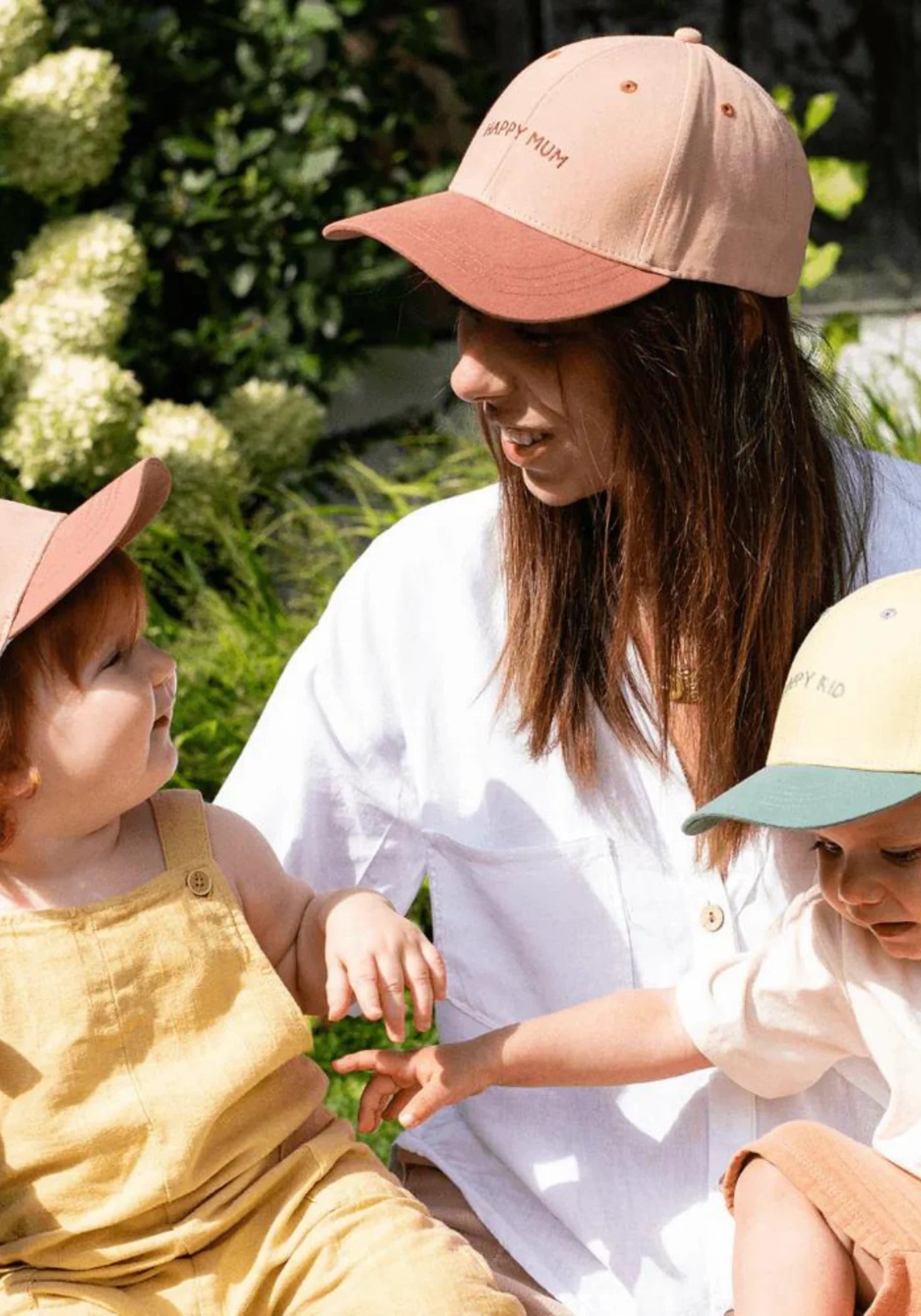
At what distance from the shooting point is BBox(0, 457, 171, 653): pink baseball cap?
206 centimetres

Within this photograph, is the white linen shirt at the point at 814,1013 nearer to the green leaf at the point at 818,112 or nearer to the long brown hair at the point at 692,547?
the long brown hair at the point at 692,547

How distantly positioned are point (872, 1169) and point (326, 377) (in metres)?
3.47

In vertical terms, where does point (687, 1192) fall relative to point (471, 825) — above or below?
below

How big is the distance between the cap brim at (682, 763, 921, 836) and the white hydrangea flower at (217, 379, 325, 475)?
303cm

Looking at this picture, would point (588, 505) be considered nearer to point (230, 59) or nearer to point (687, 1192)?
point (687, 1192)

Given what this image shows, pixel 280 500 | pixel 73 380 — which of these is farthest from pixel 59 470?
A: pixel 280 500

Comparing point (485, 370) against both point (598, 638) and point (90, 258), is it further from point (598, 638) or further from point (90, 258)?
point (90, 258)

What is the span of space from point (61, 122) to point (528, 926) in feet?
9.60

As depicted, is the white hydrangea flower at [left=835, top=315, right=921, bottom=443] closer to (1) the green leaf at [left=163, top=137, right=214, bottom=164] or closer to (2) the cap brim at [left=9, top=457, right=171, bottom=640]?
(1) the green leaf at [left=163, top=137, right=214, bottom=164]

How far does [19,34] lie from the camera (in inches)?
183

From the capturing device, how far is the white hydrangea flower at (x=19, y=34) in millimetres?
4629

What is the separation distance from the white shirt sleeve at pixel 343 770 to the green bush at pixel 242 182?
8.84 ft

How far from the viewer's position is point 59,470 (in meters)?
4.55

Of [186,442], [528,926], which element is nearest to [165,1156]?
[528,926]
